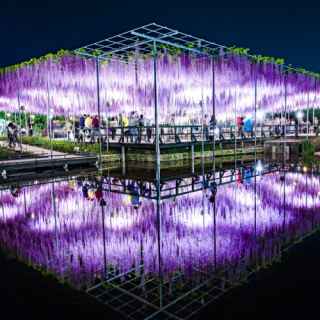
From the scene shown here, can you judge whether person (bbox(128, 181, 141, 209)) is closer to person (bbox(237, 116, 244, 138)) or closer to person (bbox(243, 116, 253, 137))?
person (bbox(237, 116, 244, 138))

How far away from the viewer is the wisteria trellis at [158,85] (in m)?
15.4

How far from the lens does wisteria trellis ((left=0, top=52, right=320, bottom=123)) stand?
15375 mm

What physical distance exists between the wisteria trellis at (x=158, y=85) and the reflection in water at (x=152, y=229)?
19.4 ft

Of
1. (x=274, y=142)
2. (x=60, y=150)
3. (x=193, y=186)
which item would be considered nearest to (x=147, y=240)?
(x=193, y=186)

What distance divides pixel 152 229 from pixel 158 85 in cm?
1413

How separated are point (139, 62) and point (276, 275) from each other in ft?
44.0

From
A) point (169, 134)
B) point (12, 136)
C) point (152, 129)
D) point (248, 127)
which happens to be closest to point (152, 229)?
point (169, 134)

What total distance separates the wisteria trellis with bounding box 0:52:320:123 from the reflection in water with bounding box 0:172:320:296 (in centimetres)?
590

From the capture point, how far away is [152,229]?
4.70 metres

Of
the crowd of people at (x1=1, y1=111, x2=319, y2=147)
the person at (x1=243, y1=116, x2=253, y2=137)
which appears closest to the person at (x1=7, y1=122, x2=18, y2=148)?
the crowd of people at (x1=1, y1=111, x2=319, y2=147)

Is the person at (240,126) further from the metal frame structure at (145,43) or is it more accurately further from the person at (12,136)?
the person at (12,136)

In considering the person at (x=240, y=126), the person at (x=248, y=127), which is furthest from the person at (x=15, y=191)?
the person at (x=248, y=127)

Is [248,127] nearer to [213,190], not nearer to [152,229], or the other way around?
[213,190]

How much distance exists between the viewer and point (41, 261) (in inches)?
146
